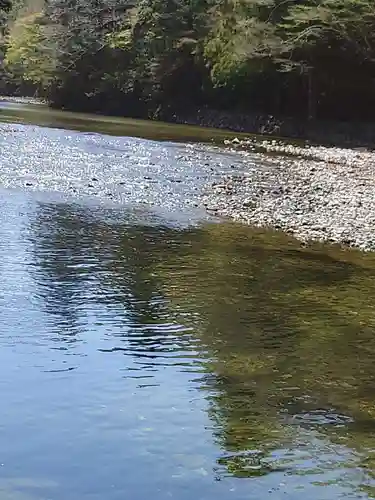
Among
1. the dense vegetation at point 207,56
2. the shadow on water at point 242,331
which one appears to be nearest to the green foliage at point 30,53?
the dense vegetation at point 207,56

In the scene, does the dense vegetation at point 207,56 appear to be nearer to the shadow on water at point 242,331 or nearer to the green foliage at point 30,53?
the green foliage at point 30,53

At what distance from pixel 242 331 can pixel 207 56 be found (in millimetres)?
47470

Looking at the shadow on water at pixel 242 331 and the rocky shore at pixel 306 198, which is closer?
the shadow on water at pixel 242 331

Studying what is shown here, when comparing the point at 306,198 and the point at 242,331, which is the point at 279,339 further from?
the point at 306,198

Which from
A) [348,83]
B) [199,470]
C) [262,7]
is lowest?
[199,470]

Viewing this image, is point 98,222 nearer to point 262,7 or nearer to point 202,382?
point 202,382

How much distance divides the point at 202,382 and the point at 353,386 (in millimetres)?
1454

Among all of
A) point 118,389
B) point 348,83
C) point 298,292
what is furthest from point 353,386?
point 348,83

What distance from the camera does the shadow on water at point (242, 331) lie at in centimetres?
595

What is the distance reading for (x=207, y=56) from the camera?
54.2m

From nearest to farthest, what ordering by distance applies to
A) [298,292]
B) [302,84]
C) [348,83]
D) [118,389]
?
[118,389] → [298,292] → [348,83] → [302,84]

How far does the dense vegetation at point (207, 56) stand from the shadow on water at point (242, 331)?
25.7 meters

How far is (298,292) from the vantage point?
10883 mm

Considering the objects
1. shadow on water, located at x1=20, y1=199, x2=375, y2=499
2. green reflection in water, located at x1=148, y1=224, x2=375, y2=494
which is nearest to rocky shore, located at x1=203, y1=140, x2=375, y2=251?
shadow on water, located at x1=20, y1=199, x2=375, y2=499
